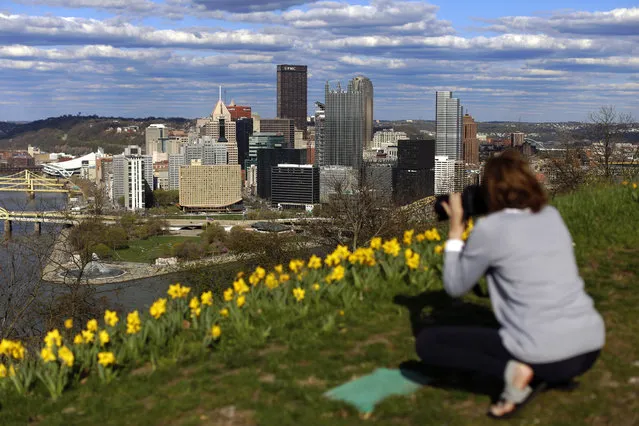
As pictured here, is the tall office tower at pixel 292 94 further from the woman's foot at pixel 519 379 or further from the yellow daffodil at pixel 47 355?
the woman's foot at pixel 519 379

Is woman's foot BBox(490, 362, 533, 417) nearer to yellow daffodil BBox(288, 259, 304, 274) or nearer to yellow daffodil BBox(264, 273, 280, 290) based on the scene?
yellow daffodil BBox(264, 273, 280, 290)

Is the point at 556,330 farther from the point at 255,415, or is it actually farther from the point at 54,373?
the point at 54,373

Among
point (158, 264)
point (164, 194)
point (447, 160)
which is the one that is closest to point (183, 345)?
point (158, 264)

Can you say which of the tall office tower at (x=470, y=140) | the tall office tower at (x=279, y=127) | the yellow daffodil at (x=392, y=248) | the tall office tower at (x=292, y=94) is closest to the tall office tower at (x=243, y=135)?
the tall office tower at (x=279, y=127)

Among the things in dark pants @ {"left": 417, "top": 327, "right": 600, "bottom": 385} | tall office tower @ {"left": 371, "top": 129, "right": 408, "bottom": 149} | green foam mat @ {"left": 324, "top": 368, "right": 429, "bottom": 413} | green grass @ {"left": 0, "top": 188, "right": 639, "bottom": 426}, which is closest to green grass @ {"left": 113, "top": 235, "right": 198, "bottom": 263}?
green grass @ {"left": 0, "top": 188, "right": 639, "bottom": 426}

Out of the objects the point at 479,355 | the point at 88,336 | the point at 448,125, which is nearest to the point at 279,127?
the point at 448,125

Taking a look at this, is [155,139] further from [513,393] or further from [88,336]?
[513,393]
